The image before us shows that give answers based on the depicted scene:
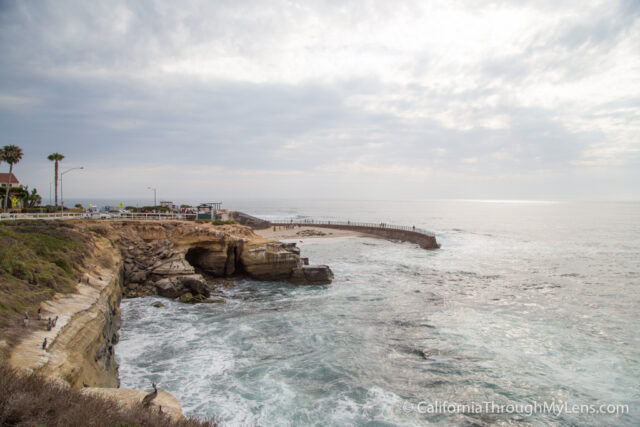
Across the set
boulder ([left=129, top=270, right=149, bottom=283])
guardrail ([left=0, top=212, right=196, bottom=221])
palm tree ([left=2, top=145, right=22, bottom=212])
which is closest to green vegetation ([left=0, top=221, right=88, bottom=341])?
boulder ([left=129, top=270, right=149, bottom=283])

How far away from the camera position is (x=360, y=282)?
28719 mm

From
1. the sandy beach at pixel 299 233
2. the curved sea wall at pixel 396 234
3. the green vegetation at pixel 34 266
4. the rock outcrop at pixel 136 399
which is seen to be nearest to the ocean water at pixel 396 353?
the rock outcrop at pixel 136 399

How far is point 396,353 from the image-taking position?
14.7 meters

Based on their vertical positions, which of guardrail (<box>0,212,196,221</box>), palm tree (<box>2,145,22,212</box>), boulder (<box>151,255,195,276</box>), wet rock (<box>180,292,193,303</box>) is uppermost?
palm tree (<box>2,145,22,212</box>)

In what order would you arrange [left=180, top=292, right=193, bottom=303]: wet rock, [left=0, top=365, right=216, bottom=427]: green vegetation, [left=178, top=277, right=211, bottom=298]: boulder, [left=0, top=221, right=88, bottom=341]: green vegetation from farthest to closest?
[left=178, top=277, right=211, bottom=298]: boulder, [left=180, top=292, right=193, bottom=303]: wet rock, [left=0, top=221, right=88, bottom=341]: green vegetation, [left=0, top=365, right=216, bottom=427]: green vegetation

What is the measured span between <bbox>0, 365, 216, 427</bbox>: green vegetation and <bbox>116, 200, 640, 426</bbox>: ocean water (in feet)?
14.8

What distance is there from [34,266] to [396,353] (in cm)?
1564

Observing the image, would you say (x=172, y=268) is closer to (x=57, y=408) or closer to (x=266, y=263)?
(x=266, y=263)

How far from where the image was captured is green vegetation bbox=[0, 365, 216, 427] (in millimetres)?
4934

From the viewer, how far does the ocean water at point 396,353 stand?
10.9 m

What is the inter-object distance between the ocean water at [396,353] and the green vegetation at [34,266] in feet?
12.9

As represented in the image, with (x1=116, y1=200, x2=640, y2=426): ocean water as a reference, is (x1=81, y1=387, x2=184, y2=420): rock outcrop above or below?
above

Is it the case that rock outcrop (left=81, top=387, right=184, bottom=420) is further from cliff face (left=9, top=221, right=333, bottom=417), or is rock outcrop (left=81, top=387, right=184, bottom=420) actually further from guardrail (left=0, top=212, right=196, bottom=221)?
guardrail (left=0, top=212, right=196, bottom=221)

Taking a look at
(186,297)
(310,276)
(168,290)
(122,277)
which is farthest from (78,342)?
(310,276)
